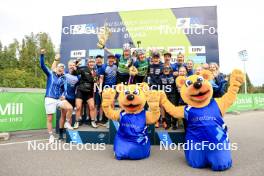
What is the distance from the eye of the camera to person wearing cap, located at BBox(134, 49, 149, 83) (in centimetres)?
637

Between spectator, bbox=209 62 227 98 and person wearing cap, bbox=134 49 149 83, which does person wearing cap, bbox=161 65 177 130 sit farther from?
spectator, bbox=209 62 227 98

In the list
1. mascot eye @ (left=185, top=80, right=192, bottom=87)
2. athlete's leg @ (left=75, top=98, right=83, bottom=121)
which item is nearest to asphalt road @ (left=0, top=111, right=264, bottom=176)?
athlete's leg @ (left=75, top=98, right=83, bottom=121)

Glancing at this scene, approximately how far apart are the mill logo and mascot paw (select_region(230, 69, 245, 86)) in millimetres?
6016

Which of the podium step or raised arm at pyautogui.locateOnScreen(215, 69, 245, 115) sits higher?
raised arm at pyautogui.locateOnScreen(215, 69, 245, 115)

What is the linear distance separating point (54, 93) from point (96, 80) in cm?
107

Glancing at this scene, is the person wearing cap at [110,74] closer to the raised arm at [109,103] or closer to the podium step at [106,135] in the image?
the podium step at [106,135]

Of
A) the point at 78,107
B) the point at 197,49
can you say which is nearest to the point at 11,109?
the point at 78,107

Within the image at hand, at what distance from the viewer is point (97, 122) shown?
679cm

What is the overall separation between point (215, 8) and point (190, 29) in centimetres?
135

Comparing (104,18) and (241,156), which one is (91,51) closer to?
(104,18)

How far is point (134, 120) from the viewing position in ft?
16.2

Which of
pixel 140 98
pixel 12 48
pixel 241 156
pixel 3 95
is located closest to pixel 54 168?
pixel 140 98

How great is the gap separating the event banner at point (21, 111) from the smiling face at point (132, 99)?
410 cm

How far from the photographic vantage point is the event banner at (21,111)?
7.40 metres
